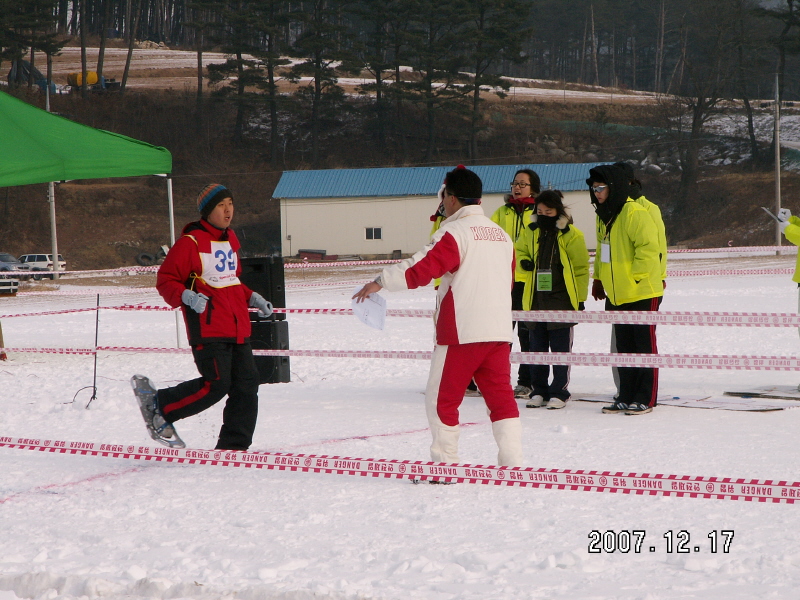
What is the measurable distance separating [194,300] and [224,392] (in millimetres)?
570

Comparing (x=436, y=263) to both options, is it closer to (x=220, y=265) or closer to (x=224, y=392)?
(x=220, y=265)

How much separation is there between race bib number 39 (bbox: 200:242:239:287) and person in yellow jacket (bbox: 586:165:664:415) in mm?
2799

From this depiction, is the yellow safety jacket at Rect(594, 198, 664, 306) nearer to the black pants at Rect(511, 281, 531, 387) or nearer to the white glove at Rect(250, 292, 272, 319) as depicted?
the black pants at Rect(511, 281, 531, 387)

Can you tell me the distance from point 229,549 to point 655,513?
6.01 ft


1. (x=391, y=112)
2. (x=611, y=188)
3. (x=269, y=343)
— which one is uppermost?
(x=391, y=112)

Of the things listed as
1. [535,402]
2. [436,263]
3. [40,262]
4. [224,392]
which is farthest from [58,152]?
[40,262]

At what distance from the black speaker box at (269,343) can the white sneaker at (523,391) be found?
7.08ft

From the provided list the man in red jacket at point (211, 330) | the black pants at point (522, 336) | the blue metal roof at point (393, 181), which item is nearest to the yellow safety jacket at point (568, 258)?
the black pants at point (522, 336)

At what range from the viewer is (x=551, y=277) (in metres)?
7.29

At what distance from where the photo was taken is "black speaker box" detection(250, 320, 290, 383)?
27.7 feet

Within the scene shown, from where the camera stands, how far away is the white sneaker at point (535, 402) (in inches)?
280

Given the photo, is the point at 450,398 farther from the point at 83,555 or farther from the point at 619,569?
the point at 83,555

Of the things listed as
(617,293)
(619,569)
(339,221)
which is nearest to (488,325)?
(619,569)
